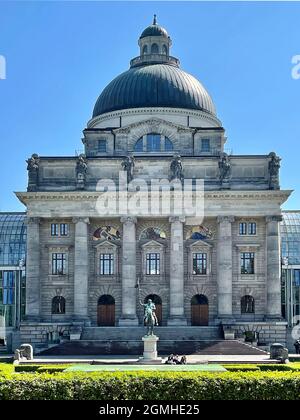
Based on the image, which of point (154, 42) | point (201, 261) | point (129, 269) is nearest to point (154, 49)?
point (154, 42)

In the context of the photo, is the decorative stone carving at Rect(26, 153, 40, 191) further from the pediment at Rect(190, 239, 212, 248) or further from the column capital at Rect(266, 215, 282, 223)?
the column capital at Rect(266, 215, 282, 223)

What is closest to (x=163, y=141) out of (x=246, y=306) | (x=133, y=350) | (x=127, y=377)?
(x=246, y=306)

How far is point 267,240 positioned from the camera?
2719 inches

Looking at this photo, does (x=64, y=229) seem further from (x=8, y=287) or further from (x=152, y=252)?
(x=8, y=287)

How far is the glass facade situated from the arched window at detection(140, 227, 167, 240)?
47.6 ft

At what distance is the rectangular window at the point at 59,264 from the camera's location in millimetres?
70312

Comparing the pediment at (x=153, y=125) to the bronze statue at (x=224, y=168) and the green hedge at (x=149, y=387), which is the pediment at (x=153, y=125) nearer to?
the bronze statue at (x=224, y=168)

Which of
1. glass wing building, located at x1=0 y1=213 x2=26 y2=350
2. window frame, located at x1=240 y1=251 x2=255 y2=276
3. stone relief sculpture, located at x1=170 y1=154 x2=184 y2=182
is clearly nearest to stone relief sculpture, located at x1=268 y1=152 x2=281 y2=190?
window frame, located at x1=240 y1=251 x2=255 y2=276

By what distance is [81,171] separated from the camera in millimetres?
69625

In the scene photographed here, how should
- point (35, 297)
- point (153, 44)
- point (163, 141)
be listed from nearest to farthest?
point (35, 297) → point (163, 141) → point (153, 44)

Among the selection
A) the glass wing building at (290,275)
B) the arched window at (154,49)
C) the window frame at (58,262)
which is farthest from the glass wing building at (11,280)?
the glass wing building at (290,275)

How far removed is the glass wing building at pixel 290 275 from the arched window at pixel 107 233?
18394mm
